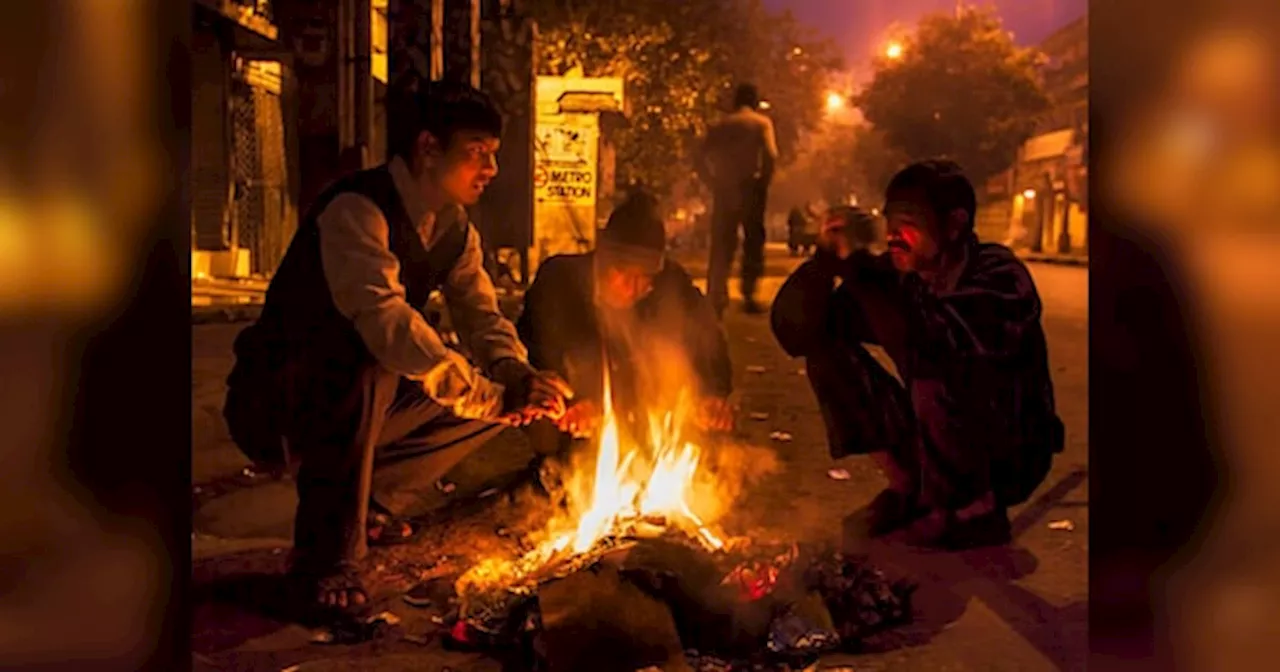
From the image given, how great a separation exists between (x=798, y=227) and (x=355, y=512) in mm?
2445

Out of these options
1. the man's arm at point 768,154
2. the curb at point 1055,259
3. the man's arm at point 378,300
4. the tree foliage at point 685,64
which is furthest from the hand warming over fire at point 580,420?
the curb at point 1055,259

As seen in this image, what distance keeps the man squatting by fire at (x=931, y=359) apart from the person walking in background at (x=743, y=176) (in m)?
0.39

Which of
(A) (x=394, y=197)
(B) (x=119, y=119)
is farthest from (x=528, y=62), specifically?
(B) (x=119, y=119)

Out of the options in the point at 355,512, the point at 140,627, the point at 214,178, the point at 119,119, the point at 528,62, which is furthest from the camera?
the point at 214,178

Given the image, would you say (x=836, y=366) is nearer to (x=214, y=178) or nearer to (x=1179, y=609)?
(x=1179, y=609)

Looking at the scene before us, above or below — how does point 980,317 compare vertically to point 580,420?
above

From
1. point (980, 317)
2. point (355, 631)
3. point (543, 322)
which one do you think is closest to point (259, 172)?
point (543, 322)

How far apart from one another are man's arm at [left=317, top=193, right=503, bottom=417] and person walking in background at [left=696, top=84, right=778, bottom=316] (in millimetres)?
1522

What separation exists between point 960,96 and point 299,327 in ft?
10.9

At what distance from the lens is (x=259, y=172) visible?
744 centimetres

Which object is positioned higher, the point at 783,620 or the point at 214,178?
the point at 214,178

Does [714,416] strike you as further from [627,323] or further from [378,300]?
[378,300]

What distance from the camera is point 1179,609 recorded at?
4355mm

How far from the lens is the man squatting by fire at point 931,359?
5605 mm
